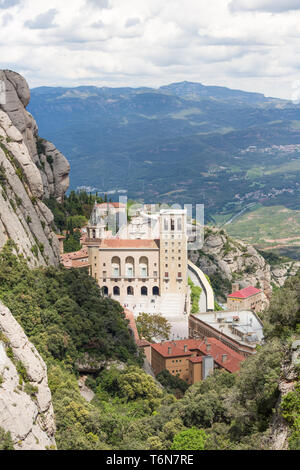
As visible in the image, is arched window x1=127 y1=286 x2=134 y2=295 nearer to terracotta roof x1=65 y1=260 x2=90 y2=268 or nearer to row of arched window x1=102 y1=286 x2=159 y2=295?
row of arched window x1=102 y1=286 x2=159 y2=295

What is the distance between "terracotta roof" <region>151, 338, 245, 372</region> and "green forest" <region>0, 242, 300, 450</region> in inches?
100

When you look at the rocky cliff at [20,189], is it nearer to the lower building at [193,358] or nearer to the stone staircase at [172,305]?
the lower building at [193,358]

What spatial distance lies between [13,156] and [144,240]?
15669 mm

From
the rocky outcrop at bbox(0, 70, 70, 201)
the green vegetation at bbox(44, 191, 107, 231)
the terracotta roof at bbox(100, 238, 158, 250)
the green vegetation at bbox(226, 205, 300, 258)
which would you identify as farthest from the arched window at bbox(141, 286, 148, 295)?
the green vegetation at bbox(226, 205, 300, 258)

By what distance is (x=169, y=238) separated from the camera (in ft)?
181

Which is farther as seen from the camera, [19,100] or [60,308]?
[19,100]

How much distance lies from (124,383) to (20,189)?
15.8m

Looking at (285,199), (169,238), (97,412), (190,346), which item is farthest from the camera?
(285,199)

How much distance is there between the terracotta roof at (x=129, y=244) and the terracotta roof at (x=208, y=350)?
1266 centimetres

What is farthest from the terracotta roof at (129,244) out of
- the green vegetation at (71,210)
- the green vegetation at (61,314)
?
the green vegetation at (61,314)

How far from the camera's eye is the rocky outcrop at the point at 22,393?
19.3 meters

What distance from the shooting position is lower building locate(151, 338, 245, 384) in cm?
4028
